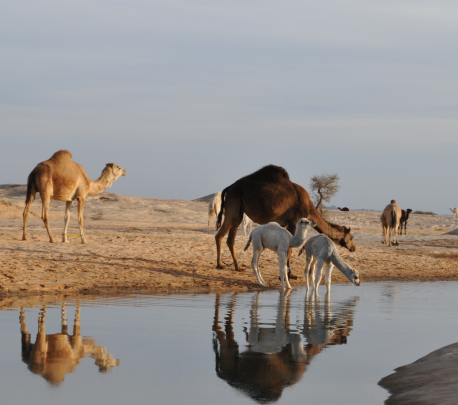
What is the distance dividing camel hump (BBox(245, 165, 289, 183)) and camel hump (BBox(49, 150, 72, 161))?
5.01m

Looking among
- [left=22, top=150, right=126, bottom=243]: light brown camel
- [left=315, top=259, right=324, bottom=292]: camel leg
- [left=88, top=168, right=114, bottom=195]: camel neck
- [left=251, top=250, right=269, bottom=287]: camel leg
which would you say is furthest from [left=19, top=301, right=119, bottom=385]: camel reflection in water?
[left=88, top=168, right=114, bottom=195]: camel neck

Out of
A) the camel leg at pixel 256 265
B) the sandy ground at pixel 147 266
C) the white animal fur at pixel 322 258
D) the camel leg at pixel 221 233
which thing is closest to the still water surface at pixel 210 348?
the white animal fur at pixel 322 258

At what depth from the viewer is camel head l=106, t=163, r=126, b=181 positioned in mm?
18375

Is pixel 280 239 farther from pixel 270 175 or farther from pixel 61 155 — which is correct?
pixel 61 155

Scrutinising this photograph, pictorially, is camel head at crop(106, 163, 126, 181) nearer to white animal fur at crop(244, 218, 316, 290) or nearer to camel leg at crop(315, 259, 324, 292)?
white animal fur at crop(244, 218, 316, 290)

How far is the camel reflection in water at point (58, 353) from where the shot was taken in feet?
18.5

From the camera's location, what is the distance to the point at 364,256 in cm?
1852

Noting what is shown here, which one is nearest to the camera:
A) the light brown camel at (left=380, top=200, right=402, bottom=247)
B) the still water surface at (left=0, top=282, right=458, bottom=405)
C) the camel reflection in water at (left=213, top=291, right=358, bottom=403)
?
the still water surface at (left=0, top=282, right=458, bottom=405)

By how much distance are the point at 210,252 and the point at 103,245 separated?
9.08ft

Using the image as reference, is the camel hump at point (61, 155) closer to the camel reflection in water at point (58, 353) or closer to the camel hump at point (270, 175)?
the camel hump at point (270, 175)

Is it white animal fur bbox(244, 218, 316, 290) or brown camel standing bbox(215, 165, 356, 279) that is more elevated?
brown camel standing bbox(215, 165, 356, 279)

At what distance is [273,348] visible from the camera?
673 centimetres

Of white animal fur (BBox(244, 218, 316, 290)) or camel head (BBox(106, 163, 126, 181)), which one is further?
camel head (BBox(106, 163, 126, 181))

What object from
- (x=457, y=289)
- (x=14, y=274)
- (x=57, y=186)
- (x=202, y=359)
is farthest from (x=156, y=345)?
(x=57, y=186)
